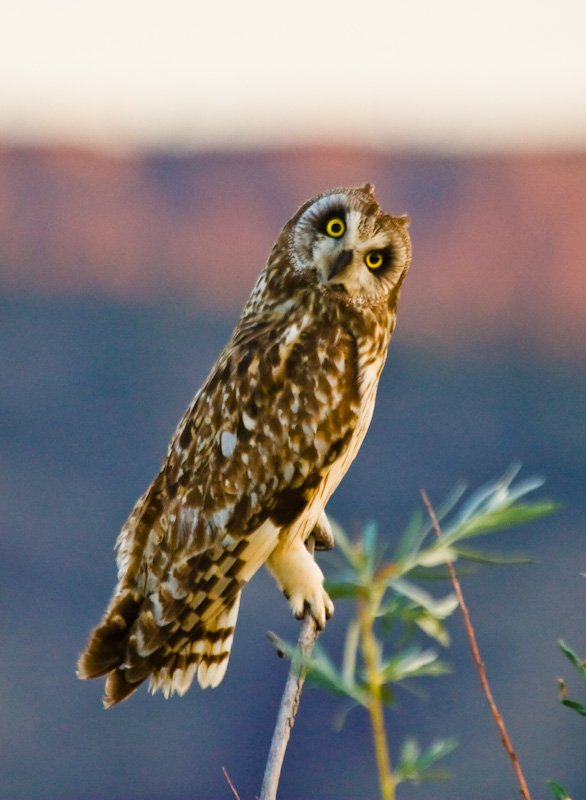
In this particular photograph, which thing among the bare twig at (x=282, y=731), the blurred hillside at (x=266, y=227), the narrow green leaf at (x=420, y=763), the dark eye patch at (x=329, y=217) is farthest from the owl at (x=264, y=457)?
the blurred hillside at (x=266, y=227)

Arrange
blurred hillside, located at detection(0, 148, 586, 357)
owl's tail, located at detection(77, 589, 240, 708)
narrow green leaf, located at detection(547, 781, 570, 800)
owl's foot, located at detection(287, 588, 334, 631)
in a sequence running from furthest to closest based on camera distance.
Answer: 1. blurred hillside, located at detection(0, 148, 586, 357)
2. owl's foot, located at detection(287, 588, 334, 631)
3. owl's tail, located at detection(77, 589, 240, 708)
4. narrow green leaf, located at detection(547, 781, 570, 800)

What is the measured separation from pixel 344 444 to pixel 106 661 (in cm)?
47

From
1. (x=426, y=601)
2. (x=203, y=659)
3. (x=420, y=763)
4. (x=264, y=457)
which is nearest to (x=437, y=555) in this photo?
(x=426, y=601)

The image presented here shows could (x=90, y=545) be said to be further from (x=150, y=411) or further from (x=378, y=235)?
(x=378, y=235)

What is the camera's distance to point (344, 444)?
1.57 metres

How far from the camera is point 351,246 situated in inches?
58.9

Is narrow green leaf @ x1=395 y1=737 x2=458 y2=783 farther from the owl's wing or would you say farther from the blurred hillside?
the blurred hillside

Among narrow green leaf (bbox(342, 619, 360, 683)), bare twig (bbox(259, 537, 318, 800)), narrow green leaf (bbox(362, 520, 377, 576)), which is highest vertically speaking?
narrow green leaf (bbox(362, 520, 377, 576))

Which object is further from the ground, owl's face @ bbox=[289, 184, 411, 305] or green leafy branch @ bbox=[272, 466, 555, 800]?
owl's face @ bbox=[289, 184, 411, 305]

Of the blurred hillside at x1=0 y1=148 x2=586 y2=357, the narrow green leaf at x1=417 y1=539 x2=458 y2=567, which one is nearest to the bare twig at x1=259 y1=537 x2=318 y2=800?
the narrow green leaf at x1=417 y1=539 x2=458 y2=567

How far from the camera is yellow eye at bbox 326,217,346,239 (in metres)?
1.52

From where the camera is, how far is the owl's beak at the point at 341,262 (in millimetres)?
1500

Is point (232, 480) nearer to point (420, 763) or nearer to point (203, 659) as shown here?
point (203, 659)

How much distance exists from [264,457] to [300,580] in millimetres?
205
